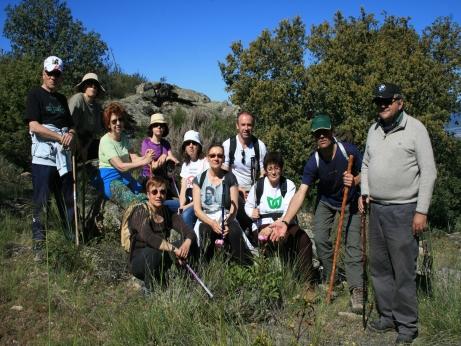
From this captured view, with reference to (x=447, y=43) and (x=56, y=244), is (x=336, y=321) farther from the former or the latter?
(x=447, y=43)

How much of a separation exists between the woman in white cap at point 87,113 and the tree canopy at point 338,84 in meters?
4.77

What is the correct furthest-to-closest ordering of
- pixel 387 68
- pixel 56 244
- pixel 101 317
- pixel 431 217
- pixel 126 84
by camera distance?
pixel 126 84, pixel 431 217, pixel 387 68, pixel 56 244, pixel 101 317

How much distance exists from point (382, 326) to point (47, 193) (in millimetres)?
3654

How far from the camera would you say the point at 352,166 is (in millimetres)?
4488

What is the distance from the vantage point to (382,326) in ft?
12.7

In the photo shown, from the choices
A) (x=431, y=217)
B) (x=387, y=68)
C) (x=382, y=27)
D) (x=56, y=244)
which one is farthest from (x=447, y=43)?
(x=56, y=244)

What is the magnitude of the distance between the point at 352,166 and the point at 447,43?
9830mm

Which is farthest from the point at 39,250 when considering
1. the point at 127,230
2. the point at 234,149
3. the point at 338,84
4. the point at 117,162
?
the point at 338,84

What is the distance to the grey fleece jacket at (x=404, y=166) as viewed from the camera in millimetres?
3504

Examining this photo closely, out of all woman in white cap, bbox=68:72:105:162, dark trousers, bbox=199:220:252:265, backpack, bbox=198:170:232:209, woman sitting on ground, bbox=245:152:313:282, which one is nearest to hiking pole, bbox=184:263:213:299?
dark trousers, bbox=199:220:252:265

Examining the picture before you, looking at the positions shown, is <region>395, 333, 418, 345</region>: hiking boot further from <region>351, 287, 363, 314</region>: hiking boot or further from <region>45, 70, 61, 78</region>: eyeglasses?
<region>45, 70, 61, 78</region>: eyeglasses

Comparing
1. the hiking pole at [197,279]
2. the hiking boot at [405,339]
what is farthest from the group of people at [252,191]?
the hiking pole at [197,279]

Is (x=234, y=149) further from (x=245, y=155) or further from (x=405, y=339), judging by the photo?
(x=405, y=339)

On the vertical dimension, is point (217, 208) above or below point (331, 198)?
below
